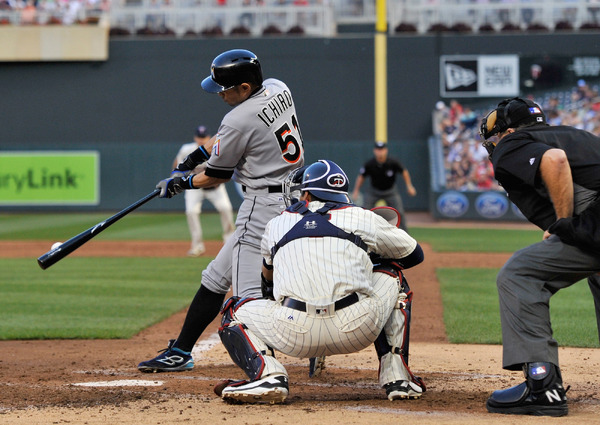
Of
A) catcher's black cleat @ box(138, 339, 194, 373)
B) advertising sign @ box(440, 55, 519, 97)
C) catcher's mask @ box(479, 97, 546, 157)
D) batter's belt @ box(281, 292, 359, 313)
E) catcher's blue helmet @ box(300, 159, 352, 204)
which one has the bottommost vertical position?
catcher's black cleat @ box(138, 339, 194, 373)

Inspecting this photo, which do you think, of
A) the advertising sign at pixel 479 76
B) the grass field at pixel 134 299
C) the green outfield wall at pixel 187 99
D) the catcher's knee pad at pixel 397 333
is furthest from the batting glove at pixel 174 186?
the advertising sign at pixel 479 76

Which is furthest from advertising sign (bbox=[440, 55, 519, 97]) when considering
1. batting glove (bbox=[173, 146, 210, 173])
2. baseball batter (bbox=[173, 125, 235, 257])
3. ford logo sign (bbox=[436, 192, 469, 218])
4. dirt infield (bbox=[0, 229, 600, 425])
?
batting glove (bbox=[173, 146, 210, 173])

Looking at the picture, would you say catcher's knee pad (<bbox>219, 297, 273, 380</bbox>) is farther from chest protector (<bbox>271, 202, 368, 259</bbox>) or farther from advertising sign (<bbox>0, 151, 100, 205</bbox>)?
advertising sign (<bbox>0, 151, 100, 205</bbox>)

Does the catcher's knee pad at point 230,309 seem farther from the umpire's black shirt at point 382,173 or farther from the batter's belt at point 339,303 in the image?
the umpire's black shirt at point 382,173

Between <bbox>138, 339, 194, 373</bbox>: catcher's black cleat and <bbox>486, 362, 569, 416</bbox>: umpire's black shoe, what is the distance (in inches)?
93.6

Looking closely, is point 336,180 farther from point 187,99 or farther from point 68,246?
point 187,99

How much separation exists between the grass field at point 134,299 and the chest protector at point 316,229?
9.89 feet

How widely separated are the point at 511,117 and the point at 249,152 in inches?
67.2

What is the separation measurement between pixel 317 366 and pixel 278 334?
1168 millimetres

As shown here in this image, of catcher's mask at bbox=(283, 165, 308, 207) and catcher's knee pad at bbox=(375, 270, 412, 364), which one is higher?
catcher's mask at bbox=(283, 165, 308, 207)

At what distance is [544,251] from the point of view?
14.7ft

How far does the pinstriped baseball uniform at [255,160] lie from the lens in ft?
17.6

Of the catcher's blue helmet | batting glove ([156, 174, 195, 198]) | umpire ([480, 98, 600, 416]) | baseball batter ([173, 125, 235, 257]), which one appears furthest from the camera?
baseball batter ([173, 125, 235, 257])

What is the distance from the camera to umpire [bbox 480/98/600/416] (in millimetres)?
4344
